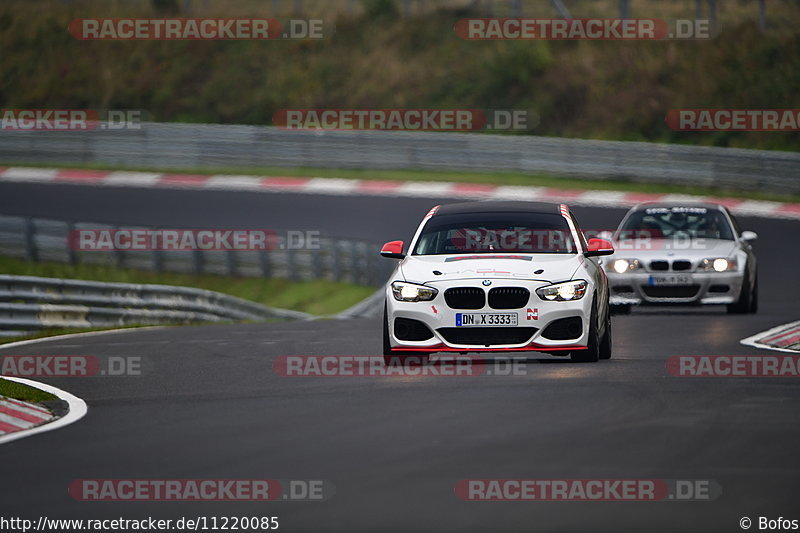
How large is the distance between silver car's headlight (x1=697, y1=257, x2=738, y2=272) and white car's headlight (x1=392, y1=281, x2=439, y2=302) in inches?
281

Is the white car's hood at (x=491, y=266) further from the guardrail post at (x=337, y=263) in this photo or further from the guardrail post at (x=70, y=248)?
the guardrail post at (x=70, y=248)

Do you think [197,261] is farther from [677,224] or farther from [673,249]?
[673,249]

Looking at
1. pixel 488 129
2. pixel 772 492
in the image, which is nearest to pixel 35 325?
pixel 772 492

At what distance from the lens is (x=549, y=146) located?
36.2m

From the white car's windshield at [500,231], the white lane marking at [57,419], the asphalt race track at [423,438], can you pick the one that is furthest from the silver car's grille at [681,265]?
the white lane marking at [57,419]

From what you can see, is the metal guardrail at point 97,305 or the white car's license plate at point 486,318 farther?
the metal guardrail at point 97,305

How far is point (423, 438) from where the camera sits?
925 cm

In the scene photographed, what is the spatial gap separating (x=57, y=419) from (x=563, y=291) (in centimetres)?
428

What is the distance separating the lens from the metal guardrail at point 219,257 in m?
28.3

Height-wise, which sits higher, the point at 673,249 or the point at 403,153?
the point at 403,153

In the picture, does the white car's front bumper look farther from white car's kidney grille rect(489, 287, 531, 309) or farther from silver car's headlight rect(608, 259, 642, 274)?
silver car's headlight rect(608, 259, 642, 274)

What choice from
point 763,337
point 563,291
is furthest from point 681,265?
point 563,291

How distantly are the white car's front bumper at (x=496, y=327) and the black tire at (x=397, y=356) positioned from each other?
221mm

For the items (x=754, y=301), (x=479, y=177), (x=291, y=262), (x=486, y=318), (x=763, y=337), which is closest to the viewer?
(x=486, y=318)
